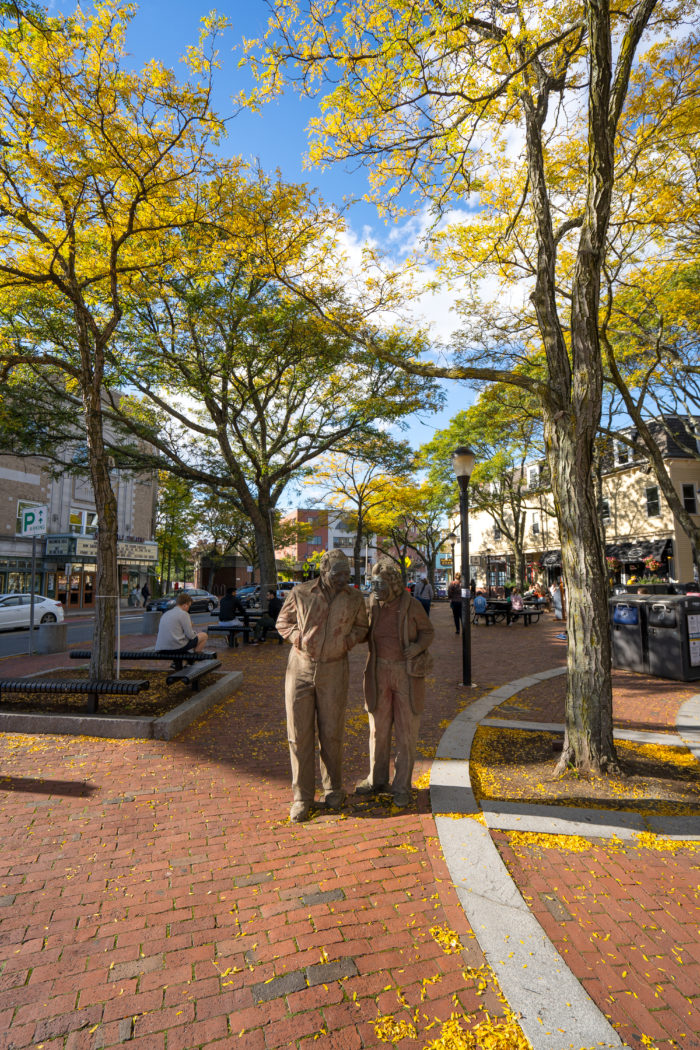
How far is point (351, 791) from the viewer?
414 cm

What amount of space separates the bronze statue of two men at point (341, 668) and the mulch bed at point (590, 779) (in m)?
0.95

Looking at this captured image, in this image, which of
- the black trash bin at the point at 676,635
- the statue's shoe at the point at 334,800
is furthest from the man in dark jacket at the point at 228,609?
the statue's shoe at the point at 334,800

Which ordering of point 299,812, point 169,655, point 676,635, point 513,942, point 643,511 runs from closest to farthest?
point 513,942, point 299,812, point 169,655, point 676,635, point 643,511

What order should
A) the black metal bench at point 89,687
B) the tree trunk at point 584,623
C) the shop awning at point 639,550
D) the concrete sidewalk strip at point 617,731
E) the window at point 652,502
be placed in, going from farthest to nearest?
the window at point 652,502 → the shop awning at point 639,550 → the black metal bench at point 89,687 → the concrete sidewalk strip at point 617,731 → the tree trunk at point 584,623

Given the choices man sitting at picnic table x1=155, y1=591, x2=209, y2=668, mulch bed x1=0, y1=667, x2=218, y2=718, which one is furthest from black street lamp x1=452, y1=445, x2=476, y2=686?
man sitting at picnic table x1=155, y1=591, x2=209, y2=668

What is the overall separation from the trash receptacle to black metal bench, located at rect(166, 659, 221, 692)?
6799 millimetres

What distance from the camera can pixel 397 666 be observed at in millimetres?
3830

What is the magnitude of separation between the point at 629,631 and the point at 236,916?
8778 millimetres

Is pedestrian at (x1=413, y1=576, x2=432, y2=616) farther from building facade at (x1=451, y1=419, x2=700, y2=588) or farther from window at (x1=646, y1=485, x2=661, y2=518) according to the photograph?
window at (x1=646, y1=485, x2=661, y2=518)

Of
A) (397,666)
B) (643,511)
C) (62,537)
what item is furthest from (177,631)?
(62,537)

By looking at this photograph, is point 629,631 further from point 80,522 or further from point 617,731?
point 80,522

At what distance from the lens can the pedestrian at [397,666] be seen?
3803 millimetres

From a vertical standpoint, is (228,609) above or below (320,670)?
below

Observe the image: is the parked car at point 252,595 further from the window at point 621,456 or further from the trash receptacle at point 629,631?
the window at point 621,456
